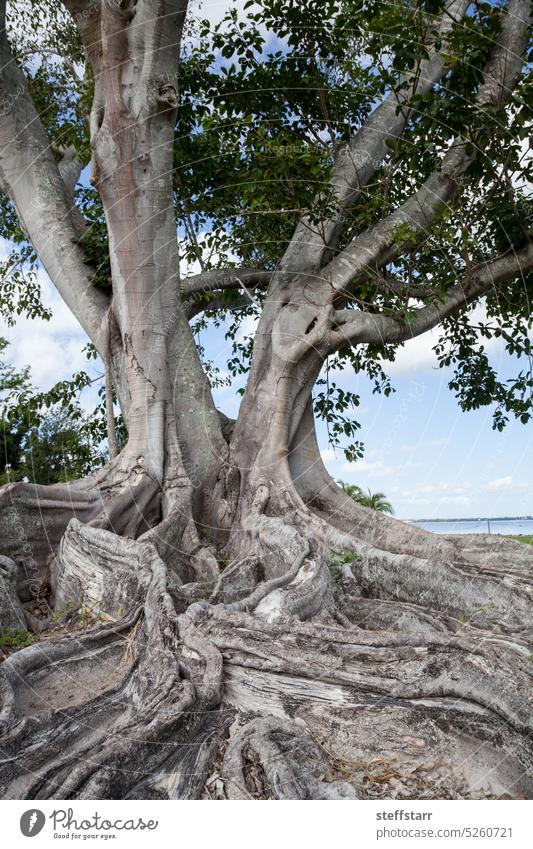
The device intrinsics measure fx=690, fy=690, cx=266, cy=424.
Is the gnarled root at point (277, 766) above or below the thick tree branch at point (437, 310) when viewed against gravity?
below

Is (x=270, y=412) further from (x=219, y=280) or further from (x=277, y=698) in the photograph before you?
(x=277, y=698)

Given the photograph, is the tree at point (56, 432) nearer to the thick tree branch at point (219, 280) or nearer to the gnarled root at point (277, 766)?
the thick tree branch at point (219, 280)

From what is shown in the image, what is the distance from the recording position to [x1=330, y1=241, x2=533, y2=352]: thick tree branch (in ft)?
22.3

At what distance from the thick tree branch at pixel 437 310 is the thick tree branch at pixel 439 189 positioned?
39 cm

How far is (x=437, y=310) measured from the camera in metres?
7.08

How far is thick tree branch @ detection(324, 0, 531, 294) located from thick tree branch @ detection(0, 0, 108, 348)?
256 centimetres

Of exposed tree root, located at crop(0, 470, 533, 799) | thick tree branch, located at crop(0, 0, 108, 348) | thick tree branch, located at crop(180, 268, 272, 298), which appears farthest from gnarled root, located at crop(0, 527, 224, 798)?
thick tree branch, located at crop(180, 268, 272, 298)

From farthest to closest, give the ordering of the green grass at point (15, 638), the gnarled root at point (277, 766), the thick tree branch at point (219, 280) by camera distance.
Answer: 1. the thick tree branch at point (219, 280)
2. the green grass at point (15, 638)
3. the gnarled root at point (277, 766)

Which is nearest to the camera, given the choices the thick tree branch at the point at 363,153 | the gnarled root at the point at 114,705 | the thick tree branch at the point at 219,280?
the gnarled root at the point at 114,705

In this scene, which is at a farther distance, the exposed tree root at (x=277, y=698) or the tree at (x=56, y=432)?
the tree at (x=56, y=432)

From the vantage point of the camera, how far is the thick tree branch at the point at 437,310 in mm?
6797

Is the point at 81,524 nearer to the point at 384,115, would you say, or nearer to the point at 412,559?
the point at 412,559

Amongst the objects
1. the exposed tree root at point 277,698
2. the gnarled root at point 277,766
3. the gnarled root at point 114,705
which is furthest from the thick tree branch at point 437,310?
the gnarled root at point 277,766

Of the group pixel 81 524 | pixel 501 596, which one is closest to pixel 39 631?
pixel 81 524
